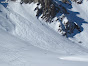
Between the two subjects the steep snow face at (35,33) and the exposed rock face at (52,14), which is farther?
the exposed rock face at (52,14)

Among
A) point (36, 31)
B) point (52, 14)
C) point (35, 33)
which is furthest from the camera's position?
point (52, 14)

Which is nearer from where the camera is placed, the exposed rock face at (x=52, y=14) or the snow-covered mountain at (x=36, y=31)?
the snow-covered mountain at (x=36, y=31)

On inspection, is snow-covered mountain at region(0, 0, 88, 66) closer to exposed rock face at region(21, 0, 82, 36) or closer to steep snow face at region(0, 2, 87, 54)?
steep snow face at region(0, 2, 87, 54)

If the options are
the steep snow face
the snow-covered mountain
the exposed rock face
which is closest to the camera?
the snow-covered mountain

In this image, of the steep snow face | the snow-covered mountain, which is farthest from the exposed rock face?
the steep snow face

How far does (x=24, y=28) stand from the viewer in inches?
826

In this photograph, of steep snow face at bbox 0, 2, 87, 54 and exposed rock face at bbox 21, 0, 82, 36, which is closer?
steep snow face at bbox 0, 2, 87, 54

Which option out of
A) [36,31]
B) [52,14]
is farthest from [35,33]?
[52,14]

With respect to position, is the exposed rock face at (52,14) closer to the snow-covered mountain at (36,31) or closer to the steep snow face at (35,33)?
the snow-covered mountain at (36,31)

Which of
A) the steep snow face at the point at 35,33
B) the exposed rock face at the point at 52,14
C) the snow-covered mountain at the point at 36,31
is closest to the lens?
→ the snow-covered mountain at the point at 36,31

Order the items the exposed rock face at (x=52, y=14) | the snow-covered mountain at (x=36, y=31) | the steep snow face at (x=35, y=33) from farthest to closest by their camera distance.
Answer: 1. the exposed rock face at (x=52, y=14)
2. the steep snow face at (x=35, y=33)
3. the snow-covered mountain at (x=36, y=31)

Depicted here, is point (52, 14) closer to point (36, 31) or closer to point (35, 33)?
point (36, 31)

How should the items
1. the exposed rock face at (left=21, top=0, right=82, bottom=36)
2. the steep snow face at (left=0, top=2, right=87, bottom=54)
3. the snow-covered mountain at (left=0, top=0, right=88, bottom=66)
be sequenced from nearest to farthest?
the snow-covered mountain at (left=0, top=0, right=88, bottom=66), the steep snow face at (left=0, top=2, right=87, bottom=54), the exposed rock face at (left=21, top=0, right=82, bottom=36)

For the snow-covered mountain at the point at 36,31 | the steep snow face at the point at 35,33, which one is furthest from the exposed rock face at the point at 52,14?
the steep snow face at the point at 35,33
